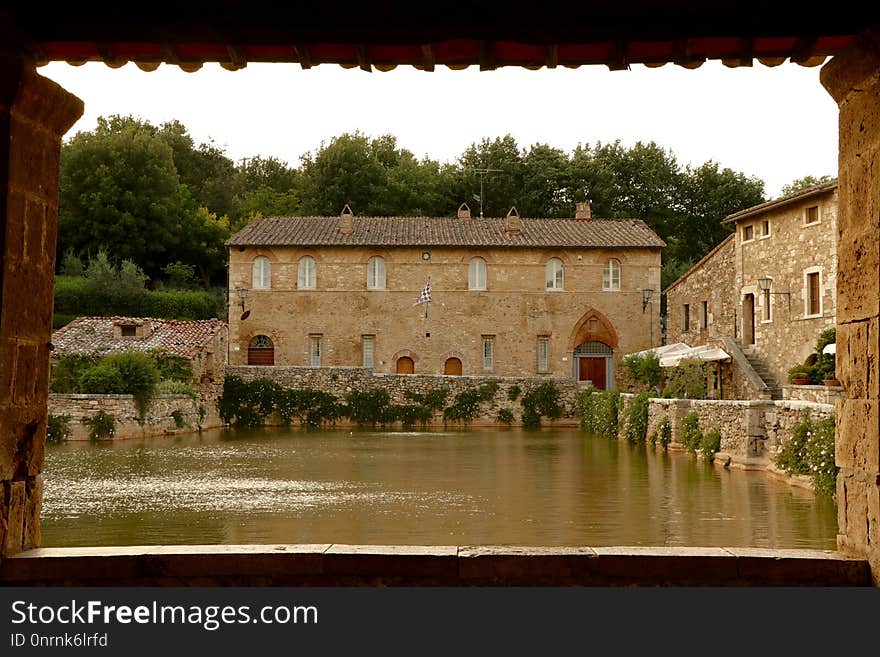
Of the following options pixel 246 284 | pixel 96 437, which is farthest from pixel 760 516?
pixel 246 284

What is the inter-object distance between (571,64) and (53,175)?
304 centimetres

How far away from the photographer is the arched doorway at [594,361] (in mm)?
37625

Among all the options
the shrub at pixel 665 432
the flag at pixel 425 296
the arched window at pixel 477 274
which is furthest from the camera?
the arched window at pixel 477 274

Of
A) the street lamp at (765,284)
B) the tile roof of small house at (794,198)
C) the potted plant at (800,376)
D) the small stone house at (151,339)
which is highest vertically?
the tile roof of small house at (794,198)

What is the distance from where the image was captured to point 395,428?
105ft

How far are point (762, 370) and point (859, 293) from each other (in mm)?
24196

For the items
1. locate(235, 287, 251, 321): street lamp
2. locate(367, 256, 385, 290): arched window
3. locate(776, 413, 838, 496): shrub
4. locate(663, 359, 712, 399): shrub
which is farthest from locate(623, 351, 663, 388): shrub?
locate(235, 287, 251, 321): street lamp

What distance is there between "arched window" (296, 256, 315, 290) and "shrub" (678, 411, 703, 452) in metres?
19.9

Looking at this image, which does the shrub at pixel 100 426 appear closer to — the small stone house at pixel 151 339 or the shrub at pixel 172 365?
the small stone house at pixel 151 339

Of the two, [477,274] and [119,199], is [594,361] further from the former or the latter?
[119,199]

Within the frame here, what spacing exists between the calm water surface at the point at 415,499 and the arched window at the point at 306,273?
15274 millimetres

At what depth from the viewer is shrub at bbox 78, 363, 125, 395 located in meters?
25.1

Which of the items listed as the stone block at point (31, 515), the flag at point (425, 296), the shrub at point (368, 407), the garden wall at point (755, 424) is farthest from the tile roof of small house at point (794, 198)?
the stone block at point (31, 515)

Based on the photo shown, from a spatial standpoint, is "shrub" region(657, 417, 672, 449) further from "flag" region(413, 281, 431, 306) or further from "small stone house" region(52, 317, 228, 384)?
"flag" region(413, 281, 431, 306)
